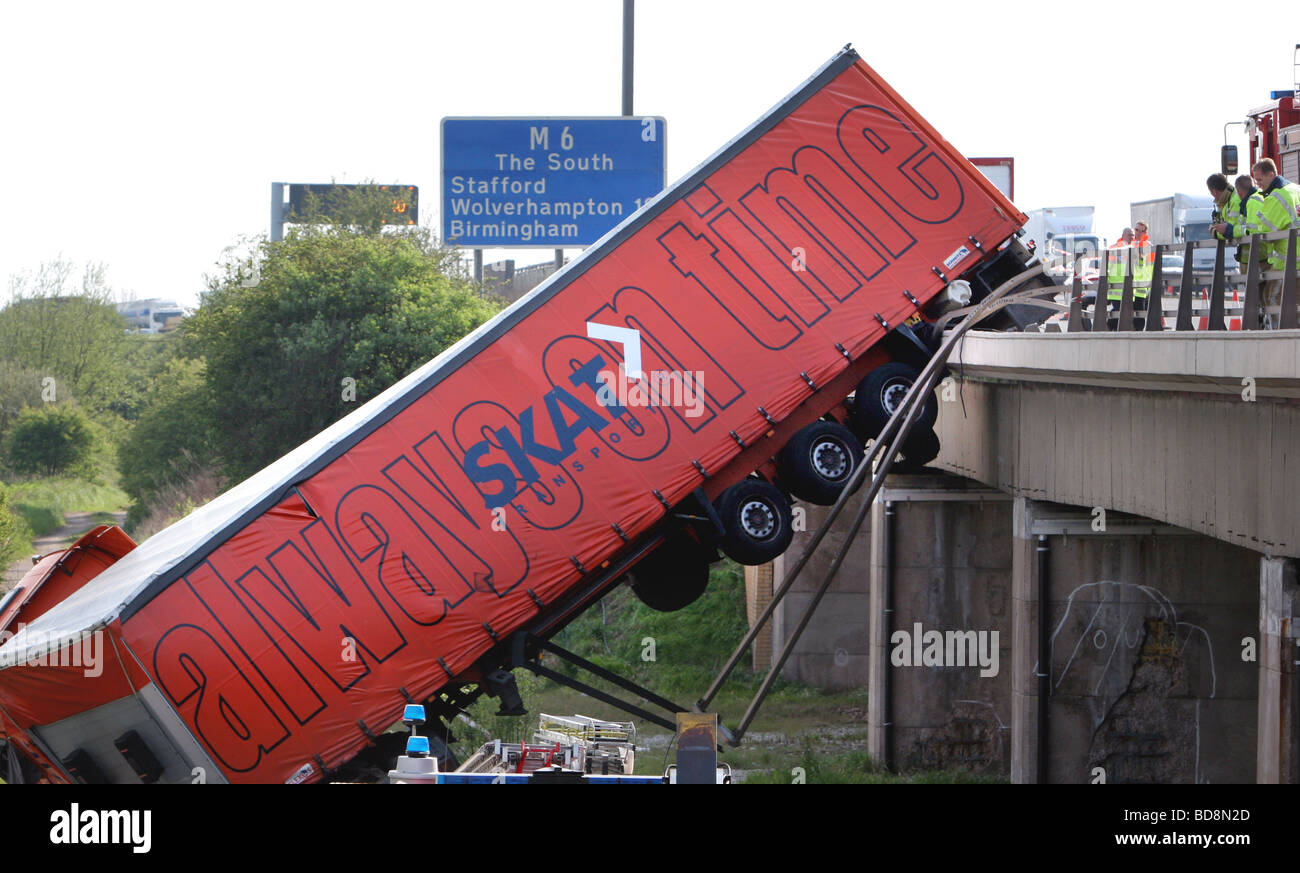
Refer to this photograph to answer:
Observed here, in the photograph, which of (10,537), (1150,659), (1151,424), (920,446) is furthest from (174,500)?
(1151,424)

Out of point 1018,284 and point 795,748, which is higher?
point 1018,284

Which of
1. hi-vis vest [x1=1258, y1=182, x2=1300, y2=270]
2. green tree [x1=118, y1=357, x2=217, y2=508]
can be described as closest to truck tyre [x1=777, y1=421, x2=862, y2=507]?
hi-vis vest [x1=1258, y1=182, x2=1300, y2=270]

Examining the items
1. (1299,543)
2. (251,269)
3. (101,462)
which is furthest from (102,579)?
(101,462)

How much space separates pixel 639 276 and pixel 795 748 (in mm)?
8558

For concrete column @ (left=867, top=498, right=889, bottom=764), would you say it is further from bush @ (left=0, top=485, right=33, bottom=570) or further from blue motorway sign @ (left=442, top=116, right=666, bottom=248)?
bush @ (left=0, top=485, right=33, bottom=570)

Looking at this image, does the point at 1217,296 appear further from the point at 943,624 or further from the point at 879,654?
the point at 879,654

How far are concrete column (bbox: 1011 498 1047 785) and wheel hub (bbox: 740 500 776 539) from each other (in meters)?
2.55

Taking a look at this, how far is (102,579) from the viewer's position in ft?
42.0

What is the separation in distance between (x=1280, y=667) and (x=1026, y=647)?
17.9ft

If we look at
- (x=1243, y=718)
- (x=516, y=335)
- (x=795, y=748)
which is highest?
(x=516, y=335)

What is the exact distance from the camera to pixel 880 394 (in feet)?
45.9

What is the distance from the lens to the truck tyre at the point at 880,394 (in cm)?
1397

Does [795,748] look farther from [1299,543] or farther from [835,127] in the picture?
[1299,543]

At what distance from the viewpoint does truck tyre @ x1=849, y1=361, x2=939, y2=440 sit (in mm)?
13969
